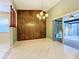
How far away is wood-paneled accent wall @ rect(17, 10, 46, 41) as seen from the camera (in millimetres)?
12883

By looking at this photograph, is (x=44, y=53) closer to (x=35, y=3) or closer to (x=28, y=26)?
(x=35, y=3)

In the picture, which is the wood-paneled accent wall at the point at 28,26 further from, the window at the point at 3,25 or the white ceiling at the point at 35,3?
the white ceiling at the point at 35,3

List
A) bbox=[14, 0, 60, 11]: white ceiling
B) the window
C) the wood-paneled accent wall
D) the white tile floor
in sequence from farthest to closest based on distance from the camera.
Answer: the wood-paneled accent wall, the window, bbox=[14, 0, 60, 11]: white ceiling, the white tile floor

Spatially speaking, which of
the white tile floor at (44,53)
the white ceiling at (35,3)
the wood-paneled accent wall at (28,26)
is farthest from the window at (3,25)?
the white tile floor at (44,53)

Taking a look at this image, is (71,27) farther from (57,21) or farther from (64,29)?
(64,29)

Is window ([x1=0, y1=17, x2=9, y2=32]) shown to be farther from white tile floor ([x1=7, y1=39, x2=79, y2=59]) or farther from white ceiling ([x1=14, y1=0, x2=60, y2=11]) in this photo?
white tile floor ([x1=7, y1=39, x2=79, y2=59])

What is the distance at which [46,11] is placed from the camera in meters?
13.3

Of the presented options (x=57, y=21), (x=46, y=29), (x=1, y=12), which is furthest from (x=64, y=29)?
(x=1, y=12)

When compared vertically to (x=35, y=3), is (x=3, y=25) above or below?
below

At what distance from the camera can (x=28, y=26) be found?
42.9 feet

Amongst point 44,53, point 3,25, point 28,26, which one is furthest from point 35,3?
point 44,53

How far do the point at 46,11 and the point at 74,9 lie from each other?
22.1 feet

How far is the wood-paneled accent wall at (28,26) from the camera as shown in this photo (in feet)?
42.3

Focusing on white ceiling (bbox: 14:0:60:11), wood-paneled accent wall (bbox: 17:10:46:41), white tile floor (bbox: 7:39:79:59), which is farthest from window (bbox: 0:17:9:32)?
white tile floor (bbox: 7:39:79:59)
